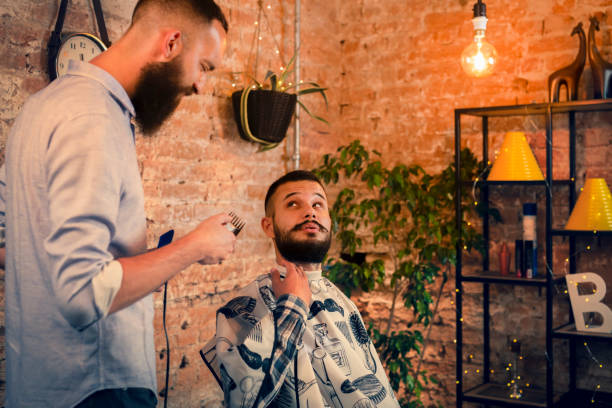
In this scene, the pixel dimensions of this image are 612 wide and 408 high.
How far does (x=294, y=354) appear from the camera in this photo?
5.70 feet

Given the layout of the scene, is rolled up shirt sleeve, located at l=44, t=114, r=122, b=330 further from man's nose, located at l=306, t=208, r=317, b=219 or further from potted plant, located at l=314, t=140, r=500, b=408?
potted plant, located at l=314, t=140, r=500, b=408

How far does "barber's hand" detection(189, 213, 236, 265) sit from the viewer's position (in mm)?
1324

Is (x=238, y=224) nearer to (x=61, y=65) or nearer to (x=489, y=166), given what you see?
(x=61, y=65)

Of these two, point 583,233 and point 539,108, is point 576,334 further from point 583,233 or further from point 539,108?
point 539,108

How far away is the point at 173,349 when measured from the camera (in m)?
2.70

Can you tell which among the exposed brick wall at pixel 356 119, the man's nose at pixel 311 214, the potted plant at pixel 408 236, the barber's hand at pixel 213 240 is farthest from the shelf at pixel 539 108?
the barber's hand at pixel 213 240

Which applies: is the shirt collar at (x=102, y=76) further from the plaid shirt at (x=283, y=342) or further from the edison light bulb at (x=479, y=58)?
the edison light bulb at (x=479, y=58)

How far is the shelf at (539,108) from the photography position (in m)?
2.97

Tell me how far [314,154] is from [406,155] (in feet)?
1.96

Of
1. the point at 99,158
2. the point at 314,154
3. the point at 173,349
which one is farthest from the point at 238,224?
the point at 314,154

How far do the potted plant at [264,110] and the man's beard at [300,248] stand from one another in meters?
0.99

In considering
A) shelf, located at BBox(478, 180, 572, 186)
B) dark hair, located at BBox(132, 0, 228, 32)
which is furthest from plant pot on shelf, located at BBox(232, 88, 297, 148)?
dark hair, located at BBox(132, 0, 228, 32)

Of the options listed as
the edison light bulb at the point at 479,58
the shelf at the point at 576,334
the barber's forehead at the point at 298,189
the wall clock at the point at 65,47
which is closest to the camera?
the wall clock at the point at 65,47

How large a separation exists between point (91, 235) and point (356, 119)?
3061 millimetres
